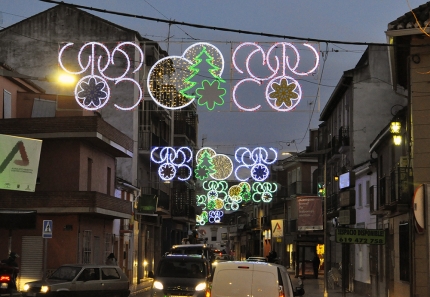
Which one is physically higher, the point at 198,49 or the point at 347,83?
the point at 347,83

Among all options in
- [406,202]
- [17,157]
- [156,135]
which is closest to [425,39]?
[406,202]

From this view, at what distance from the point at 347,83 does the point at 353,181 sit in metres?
7.29

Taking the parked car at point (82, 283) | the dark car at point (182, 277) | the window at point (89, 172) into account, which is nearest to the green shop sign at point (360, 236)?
the dark car at point (182, 277)

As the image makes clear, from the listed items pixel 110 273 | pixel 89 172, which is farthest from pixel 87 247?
pixel 110 273

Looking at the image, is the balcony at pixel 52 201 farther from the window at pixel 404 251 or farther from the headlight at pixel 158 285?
the window at pixel 404 251

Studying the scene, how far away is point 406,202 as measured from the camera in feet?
84.1

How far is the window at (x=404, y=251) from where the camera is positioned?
1038 inches

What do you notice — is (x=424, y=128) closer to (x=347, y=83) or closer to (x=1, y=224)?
(x=1, y=224)

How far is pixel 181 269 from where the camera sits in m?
23.0

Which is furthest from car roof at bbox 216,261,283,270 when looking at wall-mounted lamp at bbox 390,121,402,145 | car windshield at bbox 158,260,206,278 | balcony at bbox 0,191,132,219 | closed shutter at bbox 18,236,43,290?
closed shutter at bbox 18,236,43,290

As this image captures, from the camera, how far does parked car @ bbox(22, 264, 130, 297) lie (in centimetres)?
2281

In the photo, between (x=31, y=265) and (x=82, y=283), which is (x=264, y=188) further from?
(x=82, y=283)

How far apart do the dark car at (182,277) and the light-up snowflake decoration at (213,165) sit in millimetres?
12602

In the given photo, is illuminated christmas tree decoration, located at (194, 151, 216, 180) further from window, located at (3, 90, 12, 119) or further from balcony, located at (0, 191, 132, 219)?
window, located at (3, 90, 12, 119)
